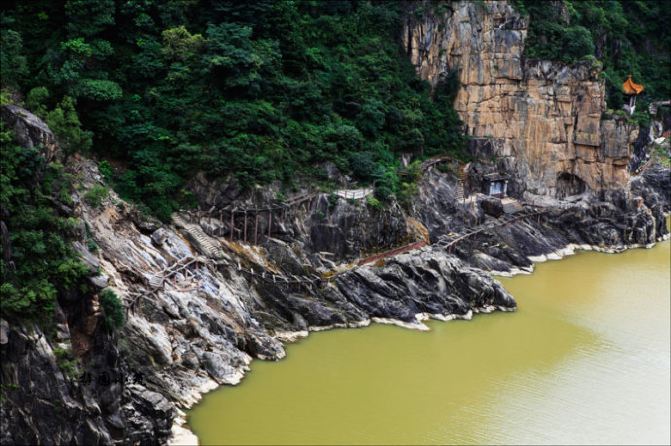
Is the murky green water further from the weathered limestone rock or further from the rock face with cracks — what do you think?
the weathered limestone rock

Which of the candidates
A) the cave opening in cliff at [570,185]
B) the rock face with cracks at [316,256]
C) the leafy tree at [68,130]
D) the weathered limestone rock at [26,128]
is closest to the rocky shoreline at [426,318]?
the rock face with cracks at [316,256]

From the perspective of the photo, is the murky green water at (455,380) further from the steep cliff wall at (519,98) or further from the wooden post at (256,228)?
the steep cliff wall at (519,98)

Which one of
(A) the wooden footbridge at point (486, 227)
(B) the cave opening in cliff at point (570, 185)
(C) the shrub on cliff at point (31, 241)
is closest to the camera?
(C) the shrub on cliff at point (31, 241)

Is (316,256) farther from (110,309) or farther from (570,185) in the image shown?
(570,185)

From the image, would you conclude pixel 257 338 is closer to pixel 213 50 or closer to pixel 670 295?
pixel 213 50

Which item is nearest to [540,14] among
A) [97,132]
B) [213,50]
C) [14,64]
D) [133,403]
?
[213,50]

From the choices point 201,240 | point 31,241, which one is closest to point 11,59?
point 201,240
